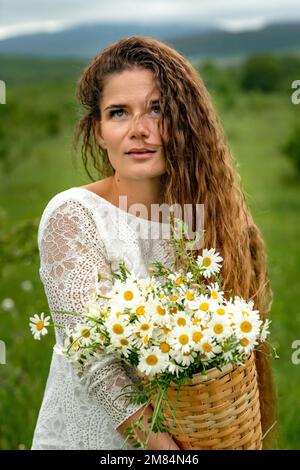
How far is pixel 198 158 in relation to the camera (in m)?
2.52

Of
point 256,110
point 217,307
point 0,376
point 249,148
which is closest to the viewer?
point 217,307

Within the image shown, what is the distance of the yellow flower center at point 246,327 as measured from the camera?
1827mm

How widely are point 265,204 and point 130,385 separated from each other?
300 inches

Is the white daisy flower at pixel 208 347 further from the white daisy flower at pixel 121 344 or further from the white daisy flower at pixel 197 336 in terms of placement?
the white daisy flower at pixel 121 344

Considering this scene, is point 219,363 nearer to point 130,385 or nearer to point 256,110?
point 130,385

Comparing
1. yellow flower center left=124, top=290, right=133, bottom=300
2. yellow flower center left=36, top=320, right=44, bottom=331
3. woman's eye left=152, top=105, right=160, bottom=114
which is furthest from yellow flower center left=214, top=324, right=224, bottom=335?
woman's eye left=152, top=105, right=160, bottom=114

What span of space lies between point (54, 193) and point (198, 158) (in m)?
7.76

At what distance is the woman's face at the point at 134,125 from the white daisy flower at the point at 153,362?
2.23ft

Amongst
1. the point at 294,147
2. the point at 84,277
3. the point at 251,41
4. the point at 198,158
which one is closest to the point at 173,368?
the point at 84,277

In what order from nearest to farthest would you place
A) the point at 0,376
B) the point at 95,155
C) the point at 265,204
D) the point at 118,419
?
the point at 118,419, the point at 95,155, the point at 0,376, the point at 265,204

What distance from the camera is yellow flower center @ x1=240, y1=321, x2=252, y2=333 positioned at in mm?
1827

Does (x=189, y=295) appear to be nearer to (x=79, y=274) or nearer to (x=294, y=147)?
(x=79, y=274)

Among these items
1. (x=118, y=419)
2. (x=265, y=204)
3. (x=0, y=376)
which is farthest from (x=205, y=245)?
(x=265, y=204)

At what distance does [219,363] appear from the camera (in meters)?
1.85
